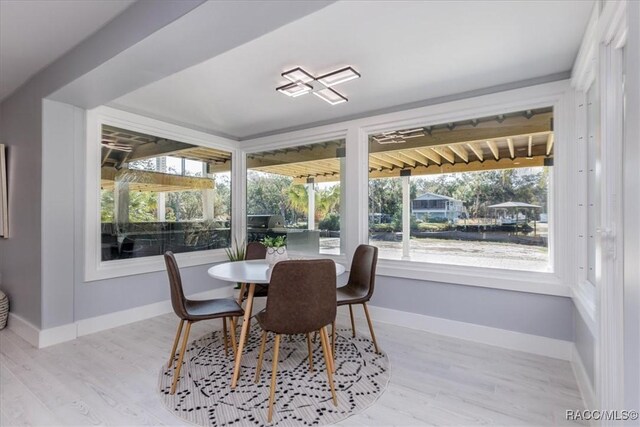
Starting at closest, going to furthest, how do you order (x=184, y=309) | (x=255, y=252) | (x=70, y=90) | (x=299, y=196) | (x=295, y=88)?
(x=184, y=309) < (x=70, y=90) < (x=295, y=88) < (x=255, y=252) < (x=299, y=196)

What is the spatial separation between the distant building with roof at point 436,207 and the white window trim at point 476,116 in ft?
1.71

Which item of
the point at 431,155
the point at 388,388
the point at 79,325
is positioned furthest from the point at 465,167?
the point at 79,325

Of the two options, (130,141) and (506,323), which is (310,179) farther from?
(506,323)

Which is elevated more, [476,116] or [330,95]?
[330,95]

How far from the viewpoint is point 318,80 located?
2639 millimetres

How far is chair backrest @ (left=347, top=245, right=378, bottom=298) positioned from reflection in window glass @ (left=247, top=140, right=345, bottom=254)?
2.61ft

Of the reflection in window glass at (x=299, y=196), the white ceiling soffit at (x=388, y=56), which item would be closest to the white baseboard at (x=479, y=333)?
the reflection in window glass at (x=299, y=196)

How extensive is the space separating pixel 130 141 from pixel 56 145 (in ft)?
2.61

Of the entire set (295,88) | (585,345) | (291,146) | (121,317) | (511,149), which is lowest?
(121,317)

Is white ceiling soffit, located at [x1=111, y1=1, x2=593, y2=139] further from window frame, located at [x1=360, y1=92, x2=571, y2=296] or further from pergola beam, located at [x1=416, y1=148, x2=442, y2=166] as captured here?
pergola beam, located at [x1=416, y1=148, x2=442, y2=166]

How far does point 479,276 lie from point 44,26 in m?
3.94

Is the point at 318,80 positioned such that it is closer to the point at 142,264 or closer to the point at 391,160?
the point at 391,160

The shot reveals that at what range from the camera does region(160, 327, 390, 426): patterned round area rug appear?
1903 mm

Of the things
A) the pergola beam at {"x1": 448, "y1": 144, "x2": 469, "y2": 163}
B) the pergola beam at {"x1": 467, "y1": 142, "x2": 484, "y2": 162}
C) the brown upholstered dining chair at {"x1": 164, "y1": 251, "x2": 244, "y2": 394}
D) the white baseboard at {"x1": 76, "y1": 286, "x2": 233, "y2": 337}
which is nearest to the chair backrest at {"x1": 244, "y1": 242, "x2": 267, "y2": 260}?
the brown upholstered dining chair at {"x1": 164, "y1": 251, "x2": 244, "y2": 394}
